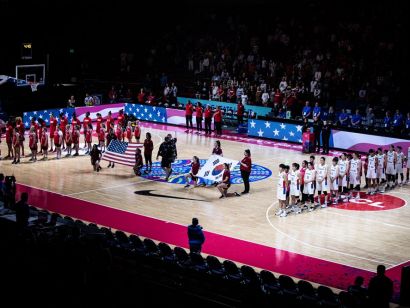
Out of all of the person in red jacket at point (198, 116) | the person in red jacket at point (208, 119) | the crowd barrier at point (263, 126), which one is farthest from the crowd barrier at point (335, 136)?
the person in red jacket at point (198, 116)

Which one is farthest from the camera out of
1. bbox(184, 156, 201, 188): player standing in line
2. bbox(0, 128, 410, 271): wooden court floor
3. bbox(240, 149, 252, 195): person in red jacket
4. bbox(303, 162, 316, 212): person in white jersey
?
bbox(184, 156, 201, 188): player standing in line

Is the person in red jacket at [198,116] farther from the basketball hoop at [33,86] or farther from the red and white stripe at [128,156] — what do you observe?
the basketball hoop at [33,86]

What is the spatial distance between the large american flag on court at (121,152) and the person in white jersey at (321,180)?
7.10m

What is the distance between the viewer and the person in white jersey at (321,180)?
2197 centimetres

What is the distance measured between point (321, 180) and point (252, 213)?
251 centimetres

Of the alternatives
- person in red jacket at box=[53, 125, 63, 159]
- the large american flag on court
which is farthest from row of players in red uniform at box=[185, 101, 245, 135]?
the large american flag on court

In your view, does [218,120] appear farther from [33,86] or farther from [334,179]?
[33,86]

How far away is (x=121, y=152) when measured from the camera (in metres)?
26.2

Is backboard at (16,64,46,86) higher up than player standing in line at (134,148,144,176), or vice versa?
backboard at (16,64,46,86)

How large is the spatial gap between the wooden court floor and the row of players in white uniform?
1.62 ft

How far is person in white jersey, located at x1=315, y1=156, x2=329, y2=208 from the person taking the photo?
865 inches

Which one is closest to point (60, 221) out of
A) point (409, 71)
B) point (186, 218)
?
point (186, 218)

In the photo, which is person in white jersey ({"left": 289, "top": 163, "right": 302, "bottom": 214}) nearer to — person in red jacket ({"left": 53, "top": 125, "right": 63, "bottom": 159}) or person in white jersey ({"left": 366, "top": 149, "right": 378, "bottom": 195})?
person in white jersey ({"left": 366, "top": 149, "right": 378, "bottom": 195})

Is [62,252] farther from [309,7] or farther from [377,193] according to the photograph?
[309,7]
